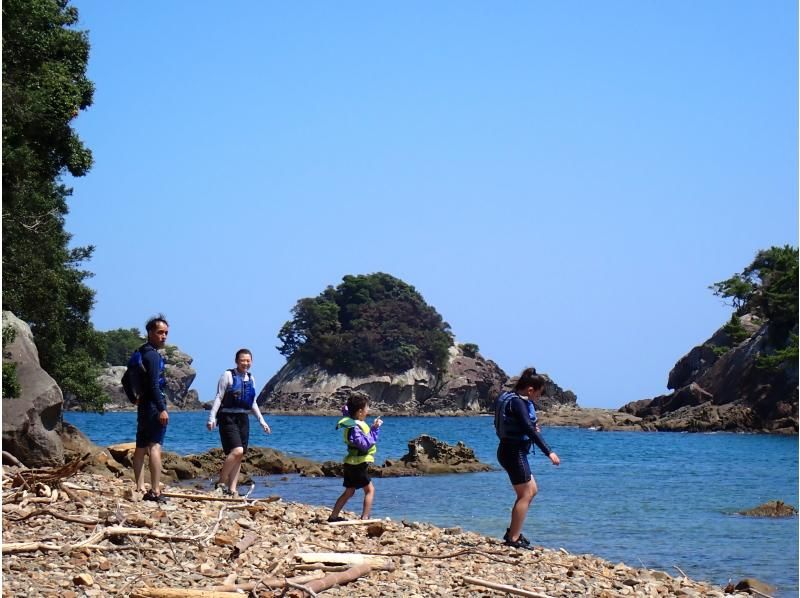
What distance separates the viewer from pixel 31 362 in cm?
1877

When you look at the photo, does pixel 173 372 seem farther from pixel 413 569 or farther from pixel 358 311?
pixel 413 569

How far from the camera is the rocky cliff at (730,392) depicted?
77.3 m

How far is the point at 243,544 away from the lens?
9492mm

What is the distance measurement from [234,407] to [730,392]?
258ft

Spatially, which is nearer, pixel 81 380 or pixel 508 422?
pixel 508 422

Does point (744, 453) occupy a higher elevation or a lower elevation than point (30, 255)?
lower

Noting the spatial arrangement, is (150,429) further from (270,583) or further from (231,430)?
(270,583)

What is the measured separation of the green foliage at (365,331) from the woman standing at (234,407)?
420ft

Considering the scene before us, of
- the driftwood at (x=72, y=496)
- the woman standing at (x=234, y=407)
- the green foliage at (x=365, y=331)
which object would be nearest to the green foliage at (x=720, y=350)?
the green foliage at (x=365, y=331)

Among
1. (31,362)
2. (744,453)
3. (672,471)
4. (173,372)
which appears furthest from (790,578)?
(173,372)

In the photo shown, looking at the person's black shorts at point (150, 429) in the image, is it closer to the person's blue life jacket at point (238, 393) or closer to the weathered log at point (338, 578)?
the person's blue life jacket at point (238, 393)

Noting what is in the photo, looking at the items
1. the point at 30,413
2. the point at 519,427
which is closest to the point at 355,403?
the point at 519,427


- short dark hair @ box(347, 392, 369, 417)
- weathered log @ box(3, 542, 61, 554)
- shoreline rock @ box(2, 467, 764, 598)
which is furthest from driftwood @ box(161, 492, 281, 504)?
weathered log @ box(3, 542, 61, 554)

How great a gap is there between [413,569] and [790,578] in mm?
8385
